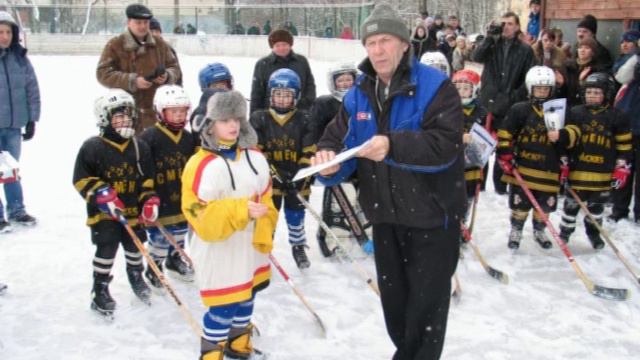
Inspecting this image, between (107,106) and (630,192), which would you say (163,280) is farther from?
(630,192)

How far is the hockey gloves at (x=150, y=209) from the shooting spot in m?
4.12

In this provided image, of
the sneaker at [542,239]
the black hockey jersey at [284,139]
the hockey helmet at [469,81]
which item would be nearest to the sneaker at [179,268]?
the black hockey jersey at [284,139]

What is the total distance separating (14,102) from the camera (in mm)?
5934

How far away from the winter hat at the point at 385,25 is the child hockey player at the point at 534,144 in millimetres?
2814

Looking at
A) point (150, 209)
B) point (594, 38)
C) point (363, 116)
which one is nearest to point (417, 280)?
point (363, 116)

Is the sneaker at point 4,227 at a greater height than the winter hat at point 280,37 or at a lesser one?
lesser

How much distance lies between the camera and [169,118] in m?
4.40

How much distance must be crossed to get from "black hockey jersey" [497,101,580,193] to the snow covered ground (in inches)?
28.4

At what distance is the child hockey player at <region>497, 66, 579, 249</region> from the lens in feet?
17.2

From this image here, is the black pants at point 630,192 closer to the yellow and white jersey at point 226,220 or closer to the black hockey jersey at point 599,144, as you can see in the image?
the black hockey jersey at point 599,144

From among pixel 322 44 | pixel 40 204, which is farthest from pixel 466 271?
pixel 322 44

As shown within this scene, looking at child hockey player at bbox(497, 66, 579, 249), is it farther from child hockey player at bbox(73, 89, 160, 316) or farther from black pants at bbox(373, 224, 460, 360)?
child hockey player at bbox(73, 89, 160, 316)

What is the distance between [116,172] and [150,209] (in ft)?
1.13

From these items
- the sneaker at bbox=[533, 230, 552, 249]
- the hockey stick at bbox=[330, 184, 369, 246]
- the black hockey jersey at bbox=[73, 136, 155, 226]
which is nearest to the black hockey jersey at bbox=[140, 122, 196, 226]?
the black hockey jersey at bbox=[73, 136, 155, 226]
